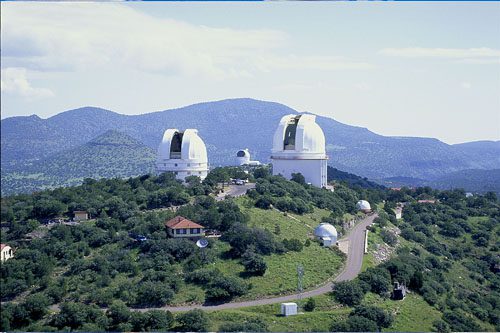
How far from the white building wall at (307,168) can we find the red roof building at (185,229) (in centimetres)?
1772

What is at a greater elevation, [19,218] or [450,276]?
[19,218]

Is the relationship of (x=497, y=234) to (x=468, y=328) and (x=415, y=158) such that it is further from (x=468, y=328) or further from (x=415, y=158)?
(x=415, y=158)

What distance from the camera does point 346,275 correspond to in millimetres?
34031

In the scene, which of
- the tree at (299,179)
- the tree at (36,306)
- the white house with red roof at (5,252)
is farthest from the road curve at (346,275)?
the white house with red roof at (5,252)

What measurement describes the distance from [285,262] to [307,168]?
18694mm

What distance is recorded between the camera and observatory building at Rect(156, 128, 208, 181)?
49719 millimetres

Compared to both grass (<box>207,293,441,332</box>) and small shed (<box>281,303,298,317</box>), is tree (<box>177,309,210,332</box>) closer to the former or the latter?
grass (<box>207,293,441,332</box>)

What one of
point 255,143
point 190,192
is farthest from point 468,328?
point 255,143

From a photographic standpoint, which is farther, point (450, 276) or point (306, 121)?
point (306, 121)

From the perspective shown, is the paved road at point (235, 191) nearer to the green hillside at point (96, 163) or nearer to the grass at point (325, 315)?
the grass at point (325, 315)

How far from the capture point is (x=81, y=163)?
8725cm

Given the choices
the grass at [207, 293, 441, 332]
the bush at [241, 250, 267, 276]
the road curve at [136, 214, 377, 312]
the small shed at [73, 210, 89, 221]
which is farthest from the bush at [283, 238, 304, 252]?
the small shed at [73, 210, 89, 221]

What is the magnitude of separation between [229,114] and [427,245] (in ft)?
478

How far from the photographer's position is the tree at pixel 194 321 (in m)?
26.5
